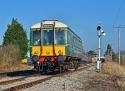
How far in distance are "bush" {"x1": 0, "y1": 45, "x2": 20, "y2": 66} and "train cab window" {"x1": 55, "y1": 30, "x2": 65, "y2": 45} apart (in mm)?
18985

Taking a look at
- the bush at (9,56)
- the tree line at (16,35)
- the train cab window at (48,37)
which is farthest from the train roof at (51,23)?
the tree line at (16,35)

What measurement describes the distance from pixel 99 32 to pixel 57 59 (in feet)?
33.5

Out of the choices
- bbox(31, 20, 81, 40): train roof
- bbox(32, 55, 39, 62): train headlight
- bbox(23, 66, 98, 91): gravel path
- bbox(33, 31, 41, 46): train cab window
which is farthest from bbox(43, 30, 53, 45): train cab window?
bbox(23, 66, 98, 91): gravel path

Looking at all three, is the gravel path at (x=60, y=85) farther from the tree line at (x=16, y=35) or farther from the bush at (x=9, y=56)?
the tree line at (x=16, y=35)

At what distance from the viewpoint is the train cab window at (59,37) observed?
1054 inches

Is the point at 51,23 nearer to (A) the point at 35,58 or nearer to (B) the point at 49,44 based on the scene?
(B) the point at 49,44

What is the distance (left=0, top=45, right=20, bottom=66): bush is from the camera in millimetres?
45219

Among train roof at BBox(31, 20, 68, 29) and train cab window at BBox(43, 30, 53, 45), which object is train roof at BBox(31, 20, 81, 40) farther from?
train cab window at BBox(43, 30, 53, 45)

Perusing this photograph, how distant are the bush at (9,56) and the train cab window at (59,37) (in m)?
19.0

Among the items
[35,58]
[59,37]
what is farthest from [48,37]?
[35,58]

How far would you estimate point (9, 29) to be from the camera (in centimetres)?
7500

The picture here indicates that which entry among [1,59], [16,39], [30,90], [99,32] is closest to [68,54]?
[99,32]

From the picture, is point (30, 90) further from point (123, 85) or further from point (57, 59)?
point (57, 59)

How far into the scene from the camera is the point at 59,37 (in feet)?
88.6
